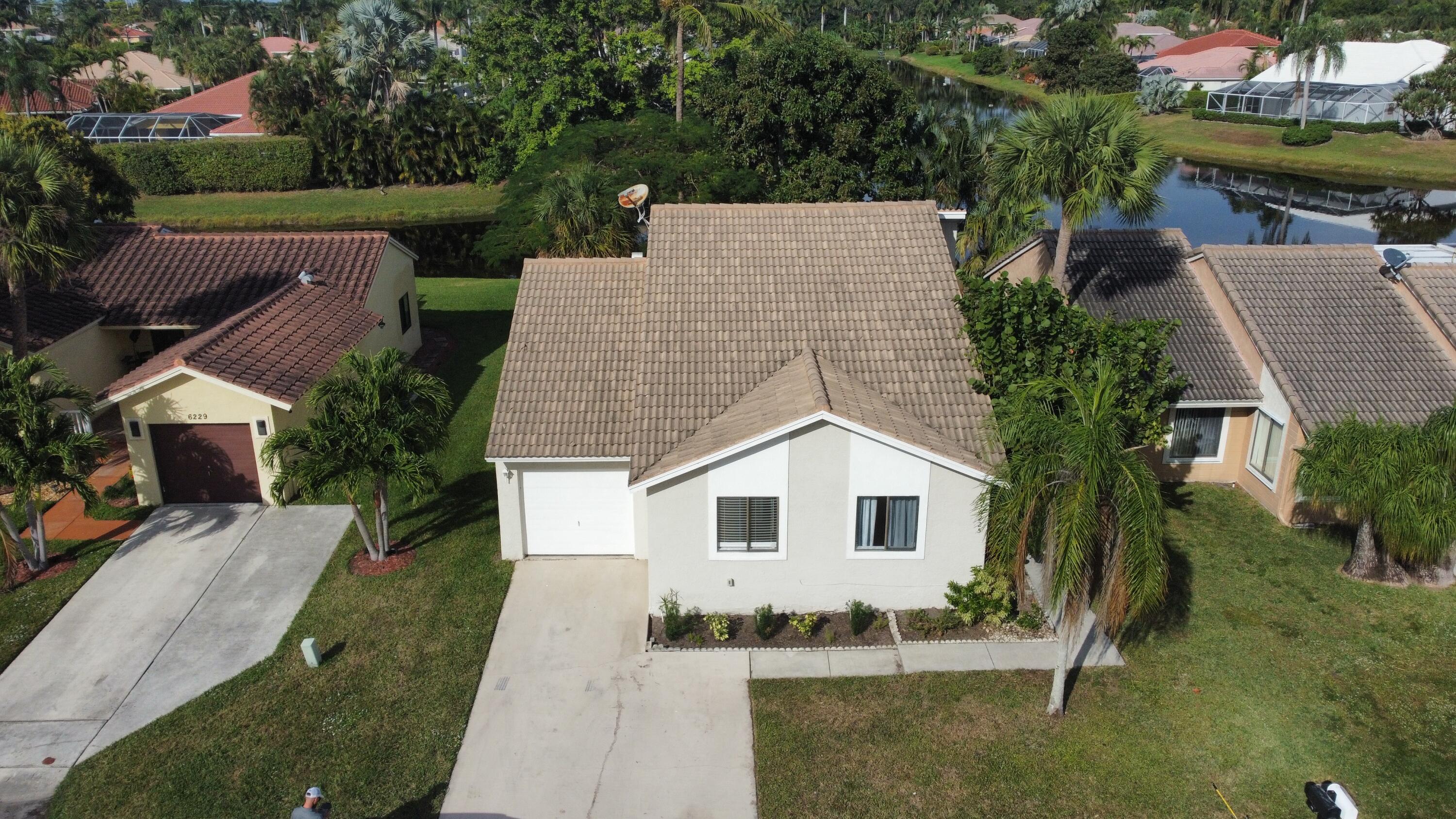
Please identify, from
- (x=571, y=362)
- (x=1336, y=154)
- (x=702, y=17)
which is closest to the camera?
(x=571, y=362)

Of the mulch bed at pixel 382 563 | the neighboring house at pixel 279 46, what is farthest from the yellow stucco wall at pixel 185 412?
the neighboring house at pixel 279 46

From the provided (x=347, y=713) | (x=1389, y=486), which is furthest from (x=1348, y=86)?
(x=347, y=713)

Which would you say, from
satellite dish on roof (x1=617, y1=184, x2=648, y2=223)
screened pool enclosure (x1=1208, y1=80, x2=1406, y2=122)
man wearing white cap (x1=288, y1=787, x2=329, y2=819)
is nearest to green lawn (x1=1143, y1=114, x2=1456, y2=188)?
screened pool enclosure (x1=1208, y1=80, x2=1406, y2=122)

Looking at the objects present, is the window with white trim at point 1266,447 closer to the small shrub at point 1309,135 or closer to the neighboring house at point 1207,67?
the small shrub at point 1309,135

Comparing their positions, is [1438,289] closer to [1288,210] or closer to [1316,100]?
[1288,210]

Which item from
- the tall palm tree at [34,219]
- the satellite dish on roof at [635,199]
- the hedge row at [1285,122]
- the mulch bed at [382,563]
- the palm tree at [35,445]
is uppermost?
the tall palm tree at [34,219]
